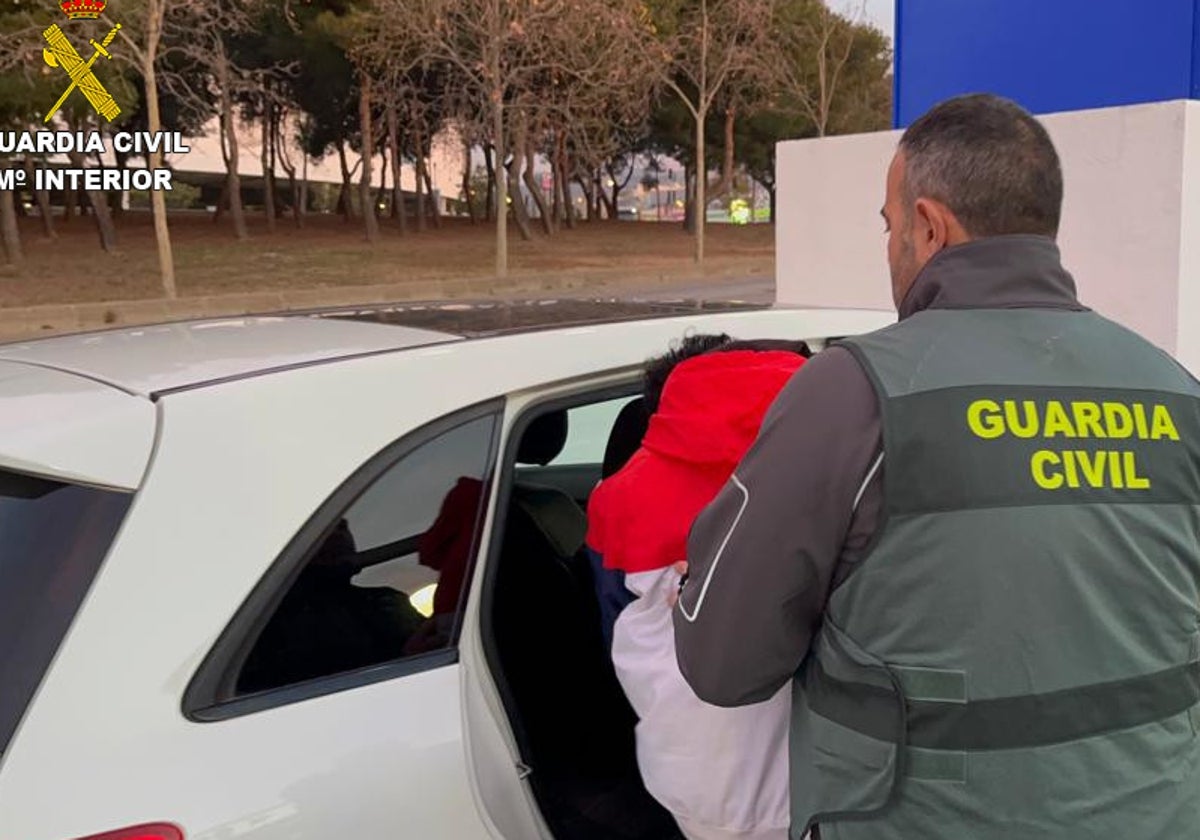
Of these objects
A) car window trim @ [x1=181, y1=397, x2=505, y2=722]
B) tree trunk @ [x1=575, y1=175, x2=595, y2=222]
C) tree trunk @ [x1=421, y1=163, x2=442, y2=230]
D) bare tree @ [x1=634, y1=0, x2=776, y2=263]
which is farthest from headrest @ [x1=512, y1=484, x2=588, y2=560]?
tree trunk @ [x1=575, y1=175, x2=595, y2=222]

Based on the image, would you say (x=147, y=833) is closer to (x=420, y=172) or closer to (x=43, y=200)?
(x=43, y=200)

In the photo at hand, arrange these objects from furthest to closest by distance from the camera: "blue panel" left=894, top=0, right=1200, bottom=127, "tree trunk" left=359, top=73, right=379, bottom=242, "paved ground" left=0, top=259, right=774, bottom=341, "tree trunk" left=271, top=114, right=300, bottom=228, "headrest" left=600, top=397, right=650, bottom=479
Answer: "tree trunk" left=271, top=114, right=300, bottom=228, "tree trunk" left=359, top=73, right=379, bottom=242, "paved ground" left=0, top=259, right=774, bottom=341, "blue panel" left=894, top=0, right=1200, bottom=127, "headrest" left=600, top=397, right=650, bottom=479

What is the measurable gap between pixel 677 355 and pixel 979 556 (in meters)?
0.88

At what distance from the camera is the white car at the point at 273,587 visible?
1.32m

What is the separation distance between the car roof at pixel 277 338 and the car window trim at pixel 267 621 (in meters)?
0.23

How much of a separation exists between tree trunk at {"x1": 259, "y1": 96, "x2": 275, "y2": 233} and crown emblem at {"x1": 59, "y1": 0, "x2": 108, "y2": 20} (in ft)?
61.9

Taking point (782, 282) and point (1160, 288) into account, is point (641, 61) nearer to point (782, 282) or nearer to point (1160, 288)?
point (782, 282)

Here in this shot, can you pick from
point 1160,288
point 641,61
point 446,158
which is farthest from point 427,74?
point 1160,288

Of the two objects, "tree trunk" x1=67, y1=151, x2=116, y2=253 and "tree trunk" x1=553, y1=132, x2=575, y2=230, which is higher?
"tree trunk" x1=553, y1=132, x2=575, y2=230

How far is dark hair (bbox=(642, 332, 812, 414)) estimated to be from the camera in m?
2.03

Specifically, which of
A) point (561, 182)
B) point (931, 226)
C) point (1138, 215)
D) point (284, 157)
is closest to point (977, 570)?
point (931, 226)

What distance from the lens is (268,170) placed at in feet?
123

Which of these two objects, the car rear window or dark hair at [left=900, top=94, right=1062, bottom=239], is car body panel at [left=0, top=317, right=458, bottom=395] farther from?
dark hair at [left=900, top=94, right=1062, bottom=239]

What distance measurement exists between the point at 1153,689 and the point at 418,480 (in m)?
1.05
